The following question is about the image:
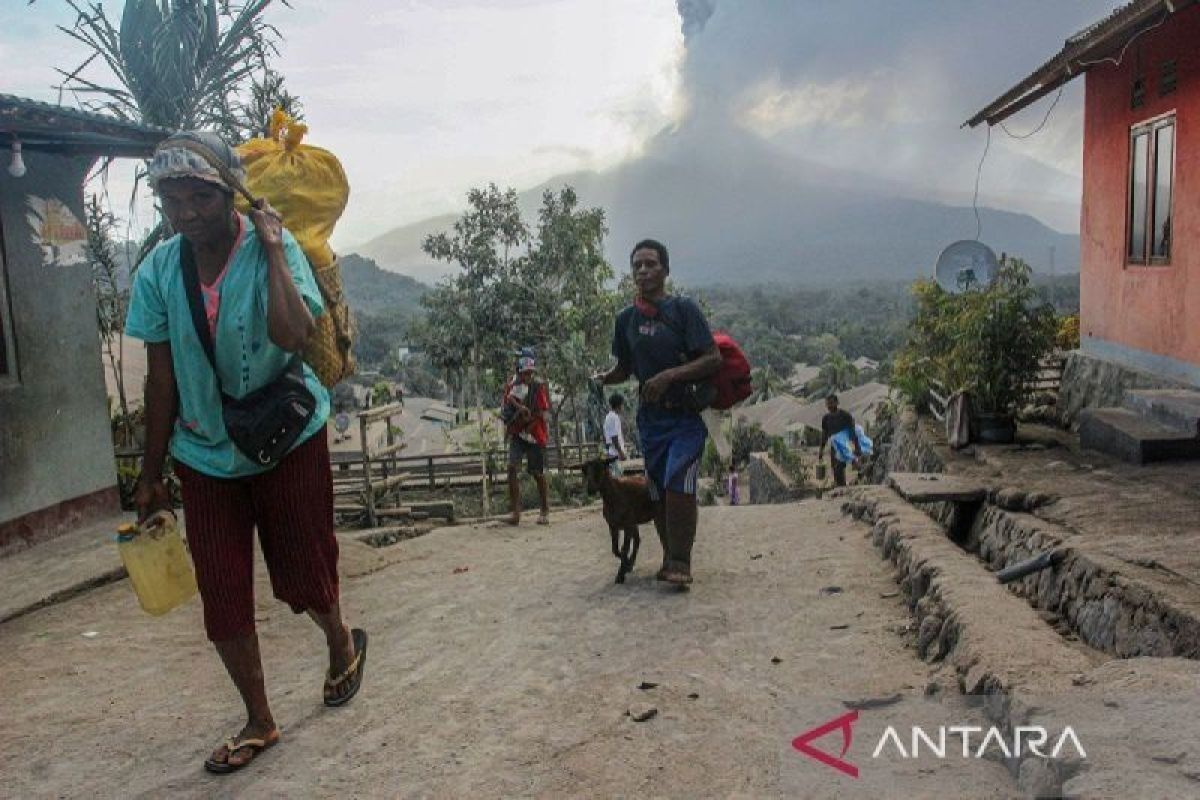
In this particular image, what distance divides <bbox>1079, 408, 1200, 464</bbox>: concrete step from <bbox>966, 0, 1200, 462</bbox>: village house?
10 mm

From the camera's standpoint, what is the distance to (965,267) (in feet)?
38.4

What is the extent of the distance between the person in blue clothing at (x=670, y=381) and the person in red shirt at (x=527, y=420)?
3618mm

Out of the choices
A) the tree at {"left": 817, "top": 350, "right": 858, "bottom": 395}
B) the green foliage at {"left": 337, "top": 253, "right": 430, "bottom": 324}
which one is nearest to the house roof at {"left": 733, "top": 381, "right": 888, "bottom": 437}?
the tree at {"left": 817, "top": 350, "right": 858, "bottom": 395}

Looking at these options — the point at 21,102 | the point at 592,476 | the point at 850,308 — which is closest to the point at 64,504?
the point at 21,102

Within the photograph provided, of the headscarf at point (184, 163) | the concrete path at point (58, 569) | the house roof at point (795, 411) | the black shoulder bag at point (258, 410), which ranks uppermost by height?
the headscarf at point (184, 163)

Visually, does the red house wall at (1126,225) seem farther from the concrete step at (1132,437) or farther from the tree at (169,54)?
the tree at (169,54)

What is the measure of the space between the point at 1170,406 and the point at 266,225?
24.1ft

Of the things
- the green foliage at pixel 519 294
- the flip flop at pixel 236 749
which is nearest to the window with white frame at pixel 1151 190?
the flip flop at pixel 236 749

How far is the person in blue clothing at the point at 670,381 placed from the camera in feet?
18.0

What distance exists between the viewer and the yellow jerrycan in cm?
338

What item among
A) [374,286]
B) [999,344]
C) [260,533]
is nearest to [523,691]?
[260,533]

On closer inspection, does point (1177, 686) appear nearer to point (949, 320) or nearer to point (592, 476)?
point (592, 476)

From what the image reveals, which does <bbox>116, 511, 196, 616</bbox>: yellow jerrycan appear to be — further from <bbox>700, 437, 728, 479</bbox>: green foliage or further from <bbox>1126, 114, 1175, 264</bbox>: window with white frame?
<bbox>700, 437, 728, 479</bbox>: green foliage

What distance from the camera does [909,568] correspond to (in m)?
5.35
